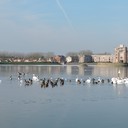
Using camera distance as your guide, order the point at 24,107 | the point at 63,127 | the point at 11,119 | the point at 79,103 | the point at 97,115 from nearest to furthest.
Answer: the point at 63,127 < the point at 11,119 < the point at 97,115 < the point at 24,107 < the point at 79,103

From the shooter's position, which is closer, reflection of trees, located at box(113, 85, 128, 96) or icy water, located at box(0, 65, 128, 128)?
icy water, located at box(0, 65, 128, 128)

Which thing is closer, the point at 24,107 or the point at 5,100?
the point at 24,107

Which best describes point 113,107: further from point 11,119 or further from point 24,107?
point 11,119

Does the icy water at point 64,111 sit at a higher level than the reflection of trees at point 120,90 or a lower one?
lower

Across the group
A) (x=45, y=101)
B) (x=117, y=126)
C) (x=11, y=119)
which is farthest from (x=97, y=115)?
(x=45, y=101)

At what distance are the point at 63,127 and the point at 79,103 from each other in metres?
9.25

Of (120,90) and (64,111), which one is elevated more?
(120,90)

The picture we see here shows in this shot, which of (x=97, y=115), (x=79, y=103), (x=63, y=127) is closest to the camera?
(x=63, y=127)

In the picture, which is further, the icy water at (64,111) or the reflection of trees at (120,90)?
the reflection of trees at (120,90)

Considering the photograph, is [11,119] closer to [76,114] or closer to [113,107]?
[76,114]

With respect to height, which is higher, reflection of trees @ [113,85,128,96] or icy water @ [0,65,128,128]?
reflection of trees @ [113,85,128,96]

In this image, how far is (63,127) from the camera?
2111 cm

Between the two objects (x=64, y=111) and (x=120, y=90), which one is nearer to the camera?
(x=64, y=111)

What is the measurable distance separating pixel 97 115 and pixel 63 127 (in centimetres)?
421
